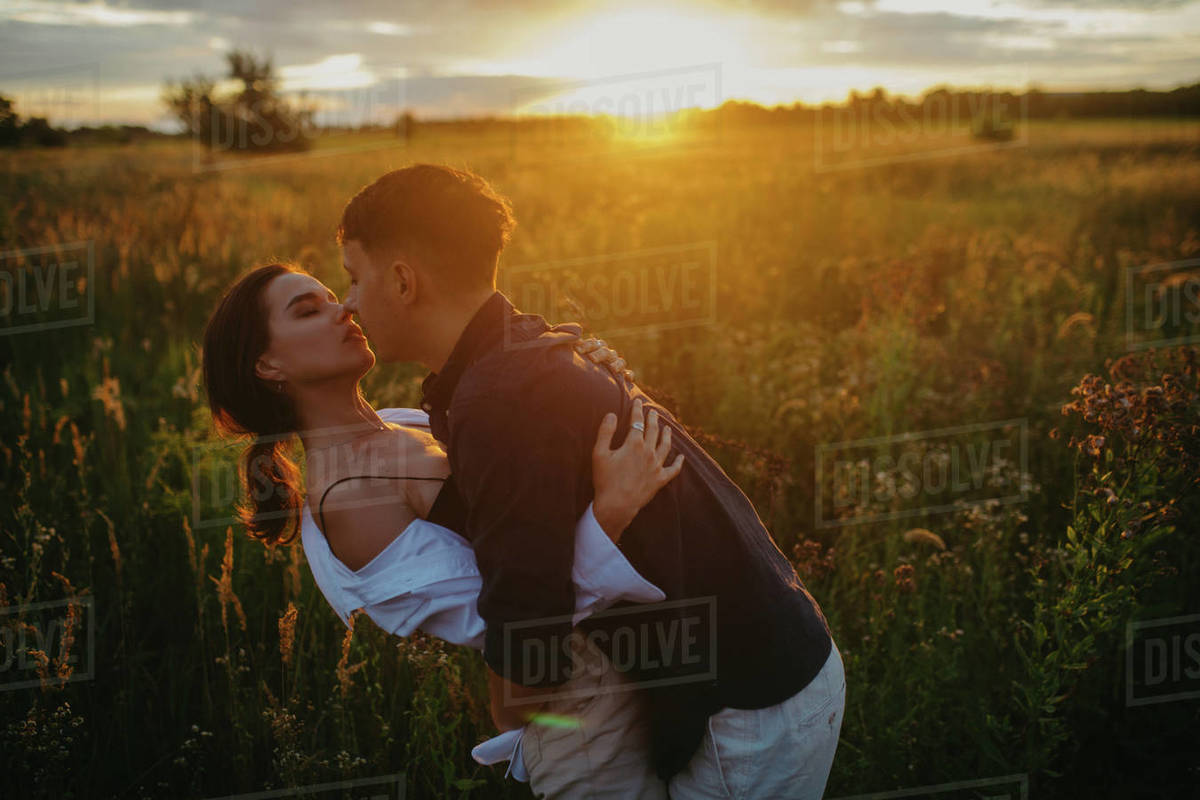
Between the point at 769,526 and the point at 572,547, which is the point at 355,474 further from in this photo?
the point at 769,526

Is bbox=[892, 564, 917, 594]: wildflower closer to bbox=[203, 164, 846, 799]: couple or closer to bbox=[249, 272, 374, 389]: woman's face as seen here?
bbox=[203, 164, 846, 799]: couple

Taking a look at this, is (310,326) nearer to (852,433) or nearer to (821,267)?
(852,433)

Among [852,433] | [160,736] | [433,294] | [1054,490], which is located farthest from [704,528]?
[1054,490]

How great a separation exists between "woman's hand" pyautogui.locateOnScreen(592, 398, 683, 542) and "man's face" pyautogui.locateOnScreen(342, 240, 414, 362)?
56 centimetres

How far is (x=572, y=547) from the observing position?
158 centimetres

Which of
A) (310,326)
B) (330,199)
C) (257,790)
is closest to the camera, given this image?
(310,326)

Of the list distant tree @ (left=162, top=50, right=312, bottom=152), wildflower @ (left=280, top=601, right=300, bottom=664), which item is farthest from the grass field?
distant tree @ (left=162, top=50, right=312, bottom=152)

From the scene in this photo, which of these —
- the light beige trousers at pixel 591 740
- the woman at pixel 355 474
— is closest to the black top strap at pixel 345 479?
the woman at pixel 355 474

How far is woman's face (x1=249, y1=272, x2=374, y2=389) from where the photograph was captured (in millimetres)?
2201

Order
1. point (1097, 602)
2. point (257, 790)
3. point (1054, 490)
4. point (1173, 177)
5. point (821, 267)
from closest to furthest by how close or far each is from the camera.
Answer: point (1097, 602) → point (257, 790) → point (1054, 490) → point (821, 267) → point (1173, 177)

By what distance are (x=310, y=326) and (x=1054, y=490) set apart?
13.6 feet

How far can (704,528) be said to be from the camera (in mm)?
1834

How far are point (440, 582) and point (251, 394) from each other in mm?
947

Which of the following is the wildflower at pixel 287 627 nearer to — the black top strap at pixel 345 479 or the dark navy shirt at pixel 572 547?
the black top strap at pixel 345 479
